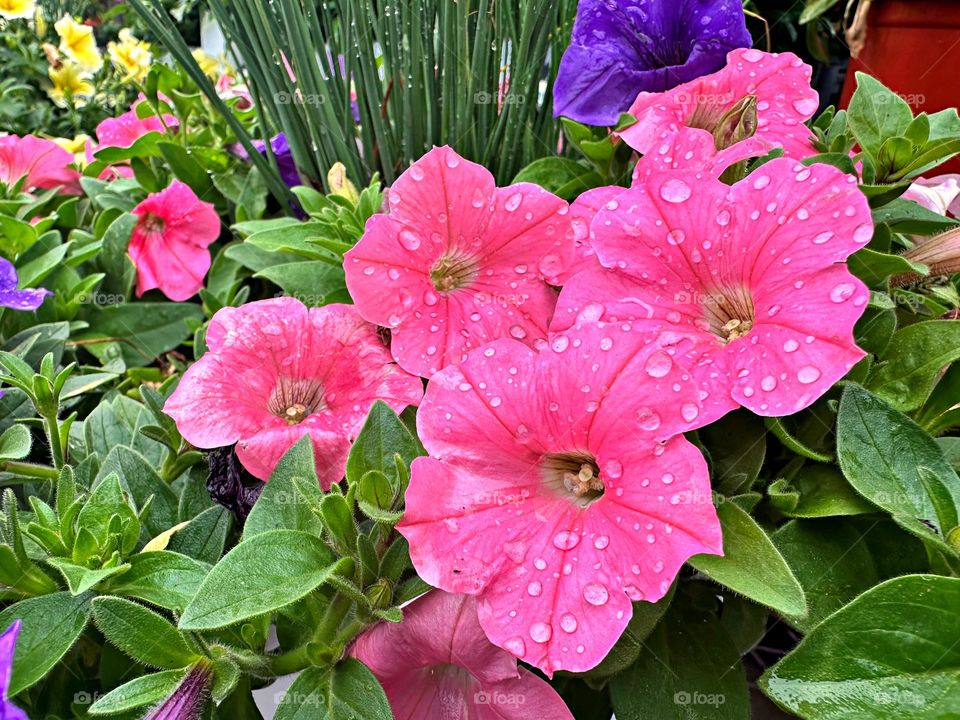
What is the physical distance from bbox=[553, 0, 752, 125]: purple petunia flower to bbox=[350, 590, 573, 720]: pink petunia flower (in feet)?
1.50

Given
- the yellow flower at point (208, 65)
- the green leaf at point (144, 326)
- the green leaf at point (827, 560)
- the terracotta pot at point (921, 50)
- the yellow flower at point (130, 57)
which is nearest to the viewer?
the green leaf at point (827, 560)

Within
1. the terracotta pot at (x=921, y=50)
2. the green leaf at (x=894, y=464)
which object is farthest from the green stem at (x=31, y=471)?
the terracotta pot at (x=921, y=50)

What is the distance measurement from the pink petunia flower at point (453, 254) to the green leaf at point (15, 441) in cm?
28

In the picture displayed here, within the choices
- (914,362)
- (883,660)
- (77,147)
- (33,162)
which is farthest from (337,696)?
(77,147)

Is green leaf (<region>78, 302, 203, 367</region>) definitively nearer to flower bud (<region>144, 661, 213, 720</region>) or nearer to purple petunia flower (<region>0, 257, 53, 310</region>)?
purple petunia flower (<region>0, 257, 53, 310</region>)

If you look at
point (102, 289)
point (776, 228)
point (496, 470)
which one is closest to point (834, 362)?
point (776, 228)

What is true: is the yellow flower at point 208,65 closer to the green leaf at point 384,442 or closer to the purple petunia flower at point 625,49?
the purple petunia flower at point 625,49

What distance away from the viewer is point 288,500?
49cm

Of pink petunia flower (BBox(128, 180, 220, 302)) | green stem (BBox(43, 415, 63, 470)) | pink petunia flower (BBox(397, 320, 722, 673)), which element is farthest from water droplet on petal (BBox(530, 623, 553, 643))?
pink petunia flower (BBox(128, 180, 220, 302))

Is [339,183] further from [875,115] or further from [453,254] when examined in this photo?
[875,115]

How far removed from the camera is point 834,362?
40 centimetres

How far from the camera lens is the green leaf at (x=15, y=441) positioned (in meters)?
0.56

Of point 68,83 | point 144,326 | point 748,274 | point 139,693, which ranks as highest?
point 748,274

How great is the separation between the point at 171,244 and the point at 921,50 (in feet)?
4.79
